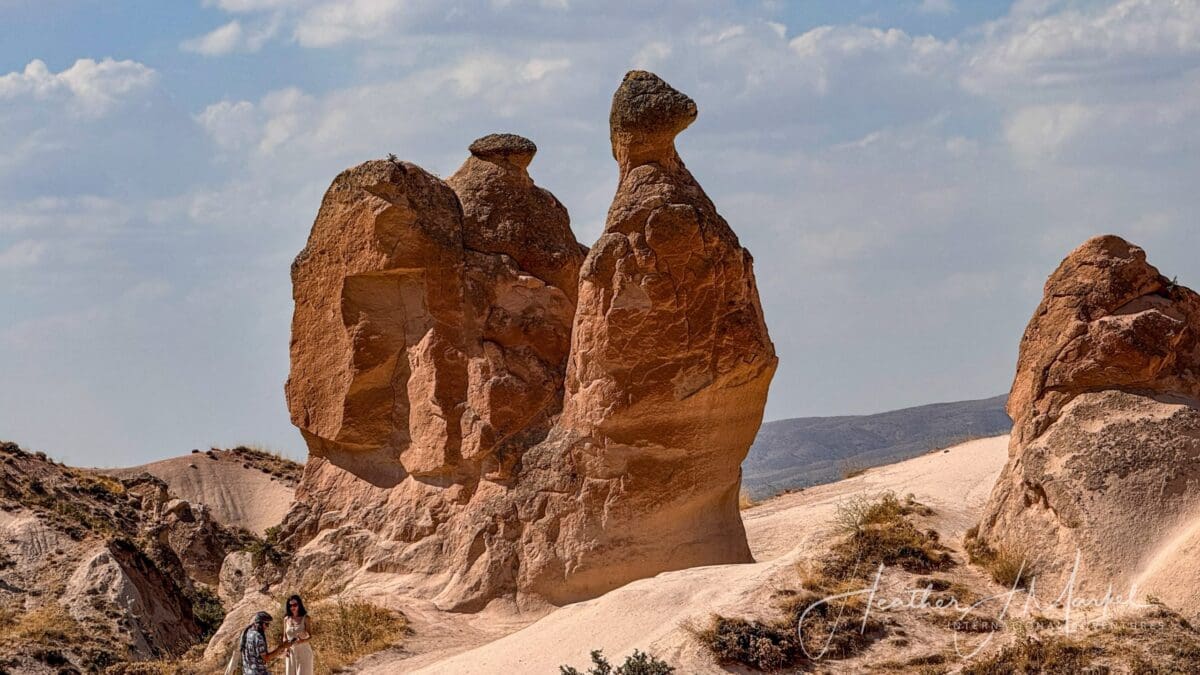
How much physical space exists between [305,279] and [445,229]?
2137mm

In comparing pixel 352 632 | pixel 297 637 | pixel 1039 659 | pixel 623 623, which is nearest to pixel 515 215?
pixel 352 632

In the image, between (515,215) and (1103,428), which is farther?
(515,215)

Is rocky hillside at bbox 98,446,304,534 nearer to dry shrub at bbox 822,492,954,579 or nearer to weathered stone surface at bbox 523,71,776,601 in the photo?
weathered stone surface at bbox 523,71,776,601

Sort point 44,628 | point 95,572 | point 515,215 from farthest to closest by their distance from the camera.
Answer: point 95,572
point 44,628
point 515,215

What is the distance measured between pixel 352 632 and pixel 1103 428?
7661 mm

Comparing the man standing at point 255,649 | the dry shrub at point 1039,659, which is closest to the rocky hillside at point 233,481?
the man standing at point 255,649

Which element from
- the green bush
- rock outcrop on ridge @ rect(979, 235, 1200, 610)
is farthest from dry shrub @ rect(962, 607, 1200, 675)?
the green bush

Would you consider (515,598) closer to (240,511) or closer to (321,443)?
(321,443)

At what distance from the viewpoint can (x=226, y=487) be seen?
41375mm

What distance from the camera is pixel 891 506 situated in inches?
593

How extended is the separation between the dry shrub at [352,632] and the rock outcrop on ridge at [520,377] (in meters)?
0.93

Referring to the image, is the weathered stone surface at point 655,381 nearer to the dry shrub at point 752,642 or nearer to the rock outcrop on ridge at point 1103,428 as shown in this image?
the rock outcrop on ridge at point 1103,428

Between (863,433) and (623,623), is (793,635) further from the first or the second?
(863,433)

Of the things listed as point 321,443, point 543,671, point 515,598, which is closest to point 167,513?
point 321,443
